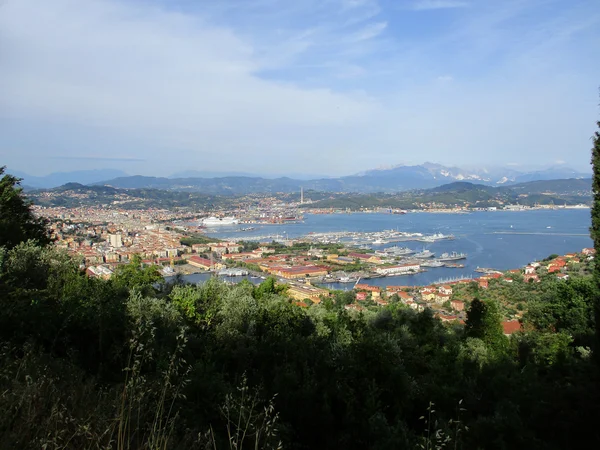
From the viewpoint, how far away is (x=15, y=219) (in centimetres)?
675

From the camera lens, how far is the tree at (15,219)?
5.98m

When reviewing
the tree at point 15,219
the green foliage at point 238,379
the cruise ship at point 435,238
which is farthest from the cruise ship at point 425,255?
the tree at point 15,219

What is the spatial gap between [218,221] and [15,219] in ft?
136

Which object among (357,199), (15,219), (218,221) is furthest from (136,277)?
(357,199)

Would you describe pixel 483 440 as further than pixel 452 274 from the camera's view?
No

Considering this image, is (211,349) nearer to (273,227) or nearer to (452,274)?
(452,274)

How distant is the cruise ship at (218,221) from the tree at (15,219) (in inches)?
1535

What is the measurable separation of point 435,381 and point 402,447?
178 centimetres

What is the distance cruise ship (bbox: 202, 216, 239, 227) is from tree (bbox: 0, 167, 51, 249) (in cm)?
3899

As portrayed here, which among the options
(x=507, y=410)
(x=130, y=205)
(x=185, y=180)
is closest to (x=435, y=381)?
(x=507, y=410)

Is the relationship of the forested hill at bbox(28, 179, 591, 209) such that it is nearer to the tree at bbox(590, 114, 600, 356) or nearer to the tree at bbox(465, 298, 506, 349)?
the tree at bbox(465, 298, 506, 349)

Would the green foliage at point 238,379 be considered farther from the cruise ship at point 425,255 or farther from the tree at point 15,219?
the cruise ship at point 425,255

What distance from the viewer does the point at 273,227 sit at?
47500 millimetres

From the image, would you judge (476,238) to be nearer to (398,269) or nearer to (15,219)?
(398,269)
